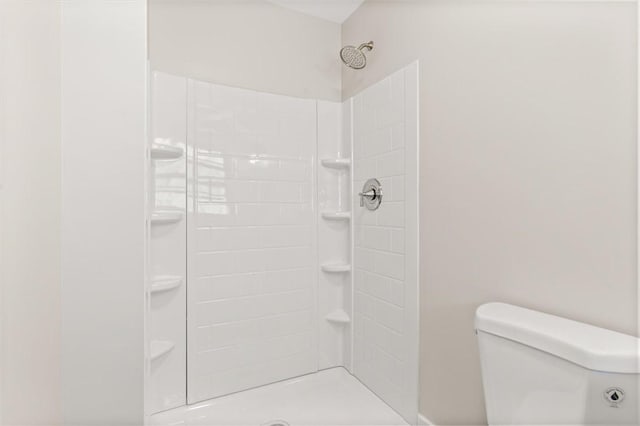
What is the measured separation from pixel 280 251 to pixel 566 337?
4.09ft

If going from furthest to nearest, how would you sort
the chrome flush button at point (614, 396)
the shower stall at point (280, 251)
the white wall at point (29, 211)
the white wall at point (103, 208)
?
1. the shower stall at point (280, 251)
2. the white wall at point (103, 208)
3. the chrome flush button at point (614, 396)
4. the white wall at point (29, 211)

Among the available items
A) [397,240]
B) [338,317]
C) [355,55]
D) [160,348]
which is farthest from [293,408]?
[355,55]

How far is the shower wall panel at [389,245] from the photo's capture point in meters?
1.40

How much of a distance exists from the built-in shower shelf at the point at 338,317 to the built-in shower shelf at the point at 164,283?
32.5 inches

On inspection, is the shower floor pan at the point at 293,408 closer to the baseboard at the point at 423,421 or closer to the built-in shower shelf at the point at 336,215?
the baseboard at the point at 423,421

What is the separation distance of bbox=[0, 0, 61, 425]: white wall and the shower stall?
582 mm

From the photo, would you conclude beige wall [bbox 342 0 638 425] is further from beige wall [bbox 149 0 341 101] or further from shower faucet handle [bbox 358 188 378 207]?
beige wall [bbox 149 0 341 101]

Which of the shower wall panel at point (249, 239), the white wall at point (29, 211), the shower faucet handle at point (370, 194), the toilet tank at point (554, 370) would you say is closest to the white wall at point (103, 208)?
the white wall at point (29, 211)

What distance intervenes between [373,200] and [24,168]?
1305 millimetres

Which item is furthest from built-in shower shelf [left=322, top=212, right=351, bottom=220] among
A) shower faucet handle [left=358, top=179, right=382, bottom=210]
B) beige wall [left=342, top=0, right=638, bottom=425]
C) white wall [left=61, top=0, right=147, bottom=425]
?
white wall [left=61, top=0, right=147, bottom=425]

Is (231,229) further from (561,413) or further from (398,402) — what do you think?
(561,413)

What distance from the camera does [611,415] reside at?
2.27 ft

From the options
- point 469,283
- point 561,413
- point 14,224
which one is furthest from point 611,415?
point 14,224

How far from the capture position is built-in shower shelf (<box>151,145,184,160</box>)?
1342 mm
